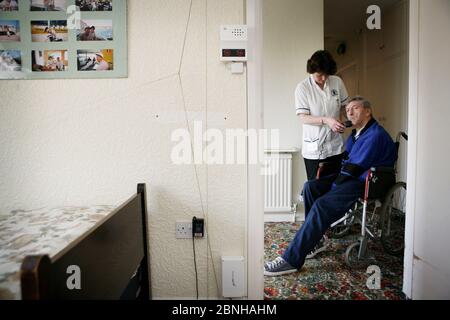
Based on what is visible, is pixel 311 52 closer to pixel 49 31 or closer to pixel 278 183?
pixel 278 183

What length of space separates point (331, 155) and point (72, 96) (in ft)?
5.87

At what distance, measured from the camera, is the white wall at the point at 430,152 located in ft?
3.69

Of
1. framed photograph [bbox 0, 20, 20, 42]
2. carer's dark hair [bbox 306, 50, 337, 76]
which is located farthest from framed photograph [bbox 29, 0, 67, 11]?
carer's dark hair [bbox 306, 50, 337, 76]

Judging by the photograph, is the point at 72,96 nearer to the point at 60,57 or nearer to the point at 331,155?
the point at 60,57

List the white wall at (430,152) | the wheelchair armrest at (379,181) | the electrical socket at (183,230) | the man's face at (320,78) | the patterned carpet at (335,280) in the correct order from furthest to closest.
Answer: the man's face at (320,78) < the wheelchair armrest at (379,181) < the patterned carpet at (335,280) < the electrical socket at (183,230) < the white wall at (430,152)

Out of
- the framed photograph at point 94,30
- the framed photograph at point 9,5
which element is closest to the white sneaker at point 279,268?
the framed photograph at point 94,30

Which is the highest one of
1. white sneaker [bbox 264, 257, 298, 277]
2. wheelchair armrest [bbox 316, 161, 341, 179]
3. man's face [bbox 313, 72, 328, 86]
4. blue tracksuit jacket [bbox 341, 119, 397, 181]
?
man's face [bbox 313, 72, 328, 86]

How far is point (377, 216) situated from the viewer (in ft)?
5.70

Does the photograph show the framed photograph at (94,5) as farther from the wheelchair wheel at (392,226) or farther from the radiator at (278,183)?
the wheelchair wheel at (392,226)

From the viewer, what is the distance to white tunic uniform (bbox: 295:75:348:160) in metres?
1.94

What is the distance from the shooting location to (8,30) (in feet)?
3.91

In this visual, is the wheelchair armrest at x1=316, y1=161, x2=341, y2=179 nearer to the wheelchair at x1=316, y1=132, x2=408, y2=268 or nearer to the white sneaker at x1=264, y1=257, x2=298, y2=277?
the wheelchair at x1=316, y1=132, x2=408, y2=268

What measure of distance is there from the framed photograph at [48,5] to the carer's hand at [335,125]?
1.76 meters

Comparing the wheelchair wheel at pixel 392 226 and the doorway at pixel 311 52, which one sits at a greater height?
the doorway at pixel 311 52
